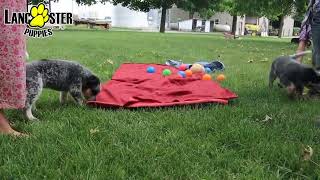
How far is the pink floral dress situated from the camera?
3717 millimetres

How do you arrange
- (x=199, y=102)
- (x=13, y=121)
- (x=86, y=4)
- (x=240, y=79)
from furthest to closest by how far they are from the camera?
(x=86, y=4) → (x=240, y=79) → (x=199, y=102) → (x=13, y=121)

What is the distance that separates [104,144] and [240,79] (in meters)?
4.64

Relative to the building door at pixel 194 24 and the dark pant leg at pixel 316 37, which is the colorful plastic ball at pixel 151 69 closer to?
the dark pant leg at pixel 316 37

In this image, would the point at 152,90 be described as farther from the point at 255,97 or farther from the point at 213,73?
the point at 213,73

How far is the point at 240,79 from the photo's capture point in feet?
25.5

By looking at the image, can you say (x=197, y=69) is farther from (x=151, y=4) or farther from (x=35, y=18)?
(x=151, y=4)

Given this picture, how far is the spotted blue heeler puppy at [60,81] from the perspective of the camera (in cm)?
456

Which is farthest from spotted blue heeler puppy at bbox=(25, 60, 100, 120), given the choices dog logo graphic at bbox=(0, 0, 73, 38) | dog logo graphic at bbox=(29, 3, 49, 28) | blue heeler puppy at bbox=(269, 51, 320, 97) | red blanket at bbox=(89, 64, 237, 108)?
blue heeler puppy at bbox=(269, 51, 320, 97)

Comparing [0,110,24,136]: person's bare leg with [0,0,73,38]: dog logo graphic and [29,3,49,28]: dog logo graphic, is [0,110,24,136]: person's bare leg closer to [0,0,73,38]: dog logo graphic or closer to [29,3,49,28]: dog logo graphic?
[0,0,73,38]: dog logo graphic

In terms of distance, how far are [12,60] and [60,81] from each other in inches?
52.9

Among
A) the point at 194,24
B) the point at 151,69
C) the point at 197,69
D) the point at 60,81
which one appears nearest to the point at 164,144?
the point at 60,81

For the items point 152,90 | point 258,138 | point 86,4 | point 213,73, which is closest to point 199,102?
point 152,90

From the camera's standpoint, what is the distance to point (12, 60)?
3.78 m

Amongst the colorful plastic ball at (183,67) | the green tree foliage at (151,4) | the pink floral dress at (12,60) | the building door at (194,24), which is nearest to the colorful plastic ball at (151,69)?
the colorful plastic ball at (183,67)
